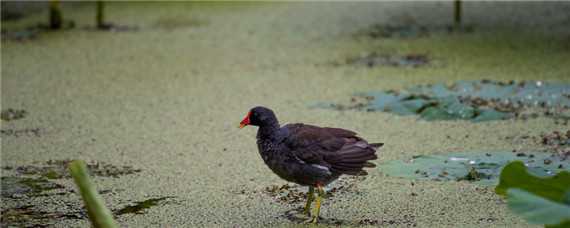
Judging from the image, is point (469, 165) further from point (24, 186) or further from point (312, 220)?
point (24, 186)

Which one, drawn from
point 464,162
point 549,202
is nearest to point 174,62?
point 464,162

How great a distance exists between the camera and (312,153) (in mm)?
2467

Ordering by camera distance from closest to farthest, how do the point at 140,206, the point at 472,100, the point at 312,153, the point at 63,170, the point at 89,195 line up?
1. the point at 89,195
2. the point at 312,153
3. the point at 140,206
4. the point at 63,170
5. the point at 472,100

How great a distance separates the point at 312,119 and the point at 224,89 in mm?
681

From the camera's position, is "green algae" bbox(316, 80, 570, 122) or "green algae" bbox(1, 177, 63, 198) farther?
"green algae" bbox(316, 80, 570, 122)

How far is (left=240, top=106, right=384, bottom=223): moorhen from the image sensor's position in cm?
246

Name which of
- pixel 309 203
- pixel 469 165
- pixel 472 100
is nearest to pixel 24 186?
pixel 309 203

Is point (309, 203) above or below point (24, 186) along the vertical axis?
above

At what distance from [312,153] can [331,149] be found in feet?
0.19

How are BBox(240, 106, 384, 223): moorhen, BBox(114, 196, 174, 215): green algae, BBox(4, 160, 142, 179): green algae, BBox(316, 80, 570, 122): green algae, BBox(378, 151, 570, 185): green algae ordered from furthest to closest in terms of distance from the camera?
BBox(316, 80, 570, 122): green algae
BBox(4, 160, 142, 179): green algae
BBox(378, 151, 570, 185): green algae
BBox(114, 196, 174, 215): green algae
BBox(240, 106, 384, 223): moorhen

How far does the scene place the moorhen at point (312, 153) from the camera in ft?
8.09

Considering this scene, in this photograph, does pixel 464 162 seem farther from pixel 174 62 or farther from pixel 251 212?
pixel 174 62

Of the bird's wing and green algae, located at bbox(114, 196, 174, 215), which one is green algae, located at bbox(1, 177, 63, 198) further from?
the bird's wing

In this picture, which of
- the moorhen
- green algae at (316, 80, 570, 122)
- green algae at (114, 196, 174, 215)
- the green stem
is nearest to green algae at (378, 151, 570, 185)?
the moorhen
